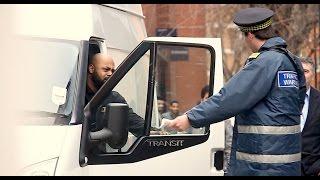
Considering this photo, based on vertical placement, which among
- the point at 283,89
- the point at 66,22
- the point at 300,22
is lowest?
the point at 283,89

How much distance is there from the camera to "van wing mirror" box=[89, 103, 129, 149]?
3447mm

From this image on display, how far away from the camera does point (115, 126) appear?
3.47 meters

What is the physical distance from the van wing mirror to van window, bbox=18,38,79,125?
0.43m

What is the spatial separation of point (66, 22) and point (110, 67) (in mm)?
468

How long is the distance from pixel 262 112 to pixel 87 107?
3.48 feet

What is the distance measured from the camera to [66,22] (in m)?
4.38

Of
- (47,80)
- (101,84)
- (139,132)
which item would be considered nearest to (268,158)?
(139,132)

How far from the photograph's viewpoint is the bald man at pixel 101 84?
3.79 metres

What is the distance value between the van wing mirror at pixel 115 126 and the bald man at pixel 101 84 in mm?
115

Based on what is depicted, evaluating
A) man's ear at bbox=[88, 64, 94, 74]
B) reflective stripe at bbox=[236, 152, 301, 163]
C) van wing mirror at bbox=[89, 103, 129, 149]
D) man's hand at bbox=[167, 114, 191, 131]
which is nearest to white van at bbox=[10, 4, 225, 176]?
van wing mirror at bbox=[89, 103, 129, 149]

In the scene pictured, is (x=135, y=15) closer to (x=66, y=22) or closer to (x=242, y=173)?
(x=66, y=22)

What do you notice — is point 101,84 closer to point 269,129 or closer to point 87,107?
point 87,107

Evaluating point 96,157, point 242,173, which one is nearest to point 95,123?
point 96,157

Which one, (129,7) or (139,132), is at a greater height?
(129,7)
